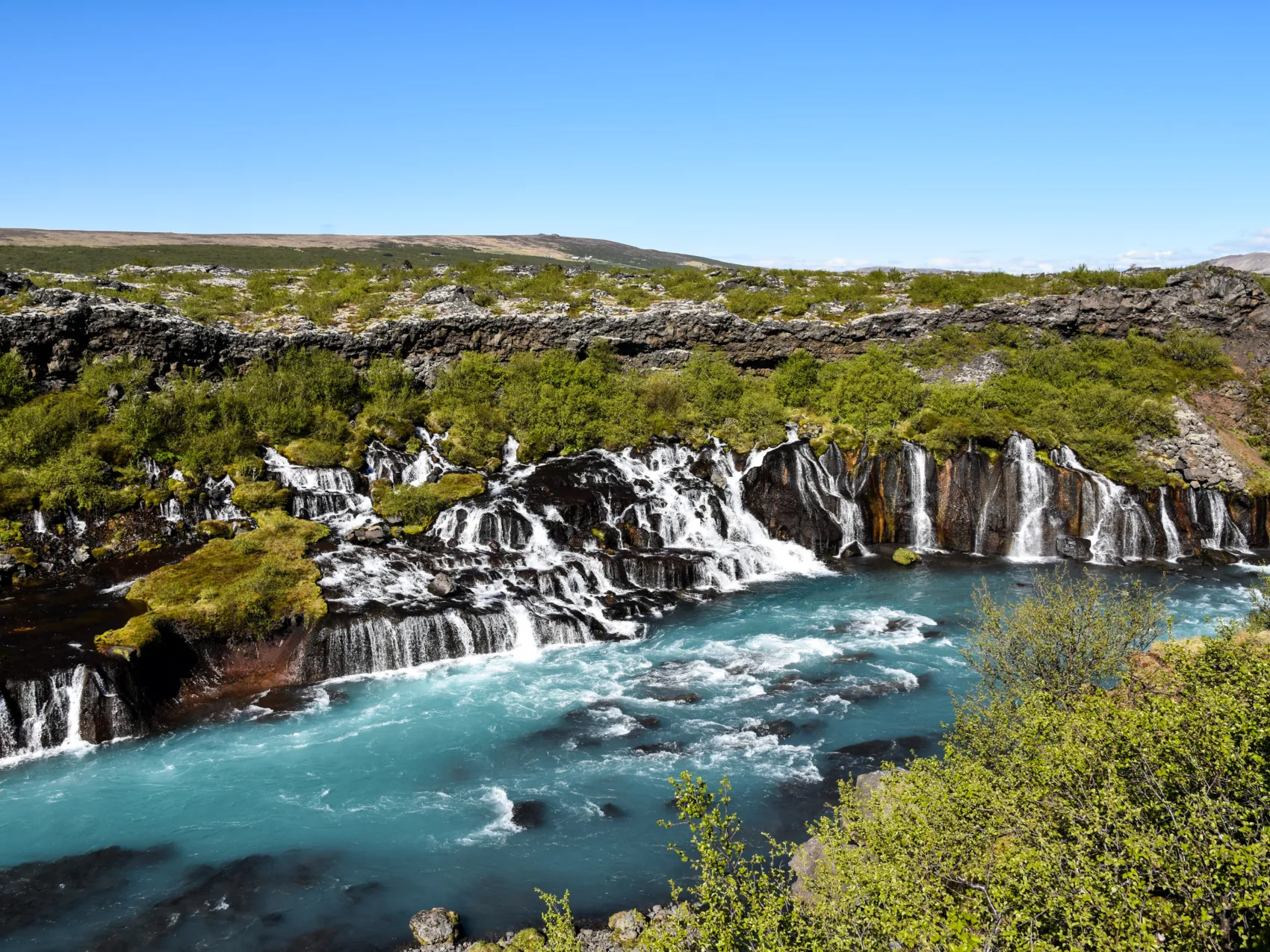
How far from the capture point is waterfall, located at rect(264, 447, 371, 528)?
44.9 metres

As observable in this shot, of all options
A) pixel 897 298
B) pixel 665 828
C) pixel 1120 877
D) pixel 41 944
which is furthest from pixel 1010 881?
pixel 897 298

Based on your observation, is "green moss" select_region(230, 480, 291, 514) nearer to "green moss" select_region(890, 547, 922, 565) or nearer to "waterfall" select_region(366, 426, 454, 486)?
"waterfall" select_region(366, 426, 454, 486)

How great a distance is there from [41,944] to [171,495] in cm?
2917

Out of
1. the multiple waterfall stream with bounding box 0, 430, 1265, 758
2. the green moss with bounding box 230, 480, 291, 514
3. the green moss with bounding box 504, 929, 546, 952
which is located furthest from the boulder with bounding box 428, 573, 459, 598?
the green moss with bounding box 504, 929, 546, 952

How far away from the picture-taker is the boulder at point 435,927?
18.6m

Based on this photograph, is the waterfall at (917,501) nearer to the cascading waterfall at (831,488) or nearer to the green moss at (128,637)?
the cascading waterfall at (831,488)

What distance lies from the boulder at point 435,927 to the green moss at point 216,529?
94.7ft

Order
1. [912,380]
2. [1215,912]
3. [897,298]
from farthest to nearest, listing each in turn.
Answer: [897,298] → [912,380] → [1215,912]

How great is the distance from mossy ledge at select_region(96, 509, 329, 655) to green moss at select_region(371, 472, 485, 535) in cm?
639

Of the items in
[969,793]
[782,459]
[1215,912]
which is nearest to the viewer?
[1215,912]

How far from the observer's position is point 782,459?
51.3m

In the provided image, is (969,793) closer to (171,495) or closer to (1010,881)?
(1010,881)

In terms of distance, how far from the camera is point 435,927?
61.8ft

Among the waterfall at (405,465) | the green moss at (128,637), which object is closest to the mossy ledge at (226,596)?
the green moss at (128,637)
